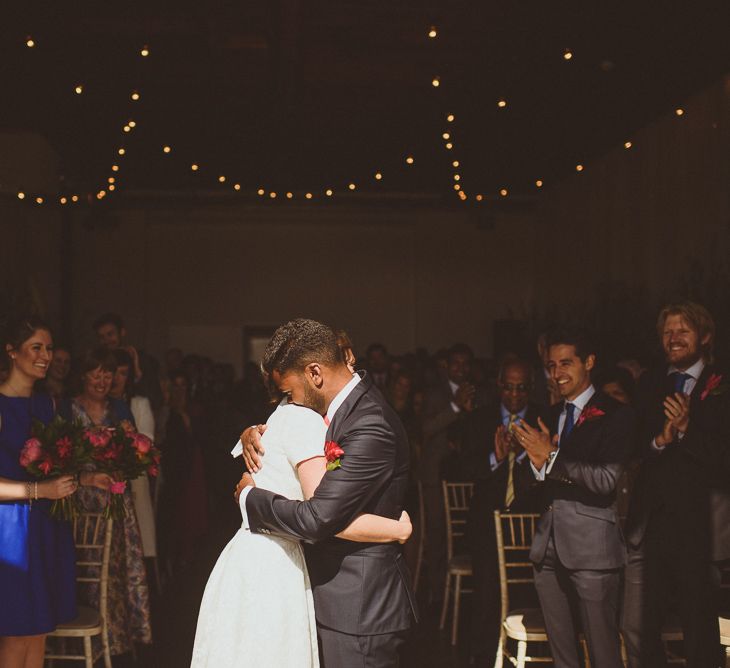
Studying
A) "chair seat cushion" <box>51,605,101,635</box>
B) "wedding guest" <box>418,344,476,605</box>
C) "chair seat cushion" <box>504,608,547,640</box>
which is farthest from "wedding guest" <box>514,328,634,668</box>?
"wedding guest" <box>418,344,476,605</box>

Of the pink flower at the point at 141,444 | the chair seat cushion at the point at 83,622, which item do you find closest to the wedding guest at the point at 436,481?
the pink flower at the point at 141,444

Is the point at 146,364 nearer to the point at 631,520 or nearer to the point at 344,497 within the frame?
the point at 631,520

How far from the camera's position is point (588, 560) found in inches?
141

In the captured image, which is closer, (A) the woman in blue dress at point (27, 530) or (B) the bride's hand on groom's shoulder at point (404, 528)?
(B) the bride's hand on groom's shoulder at point (404, 528)

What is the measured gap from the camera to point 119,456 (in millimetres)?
4227

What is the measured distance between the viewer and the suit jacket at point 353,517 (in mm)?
2551

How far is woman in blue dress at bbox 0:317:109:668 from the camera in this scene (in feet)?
12.3

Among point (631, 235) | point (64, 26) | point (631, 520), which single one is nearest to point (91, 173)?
point (64, 26)

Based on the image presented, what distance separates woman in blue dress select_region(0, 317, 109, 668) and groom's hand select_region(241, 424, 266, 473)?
4.61 feet

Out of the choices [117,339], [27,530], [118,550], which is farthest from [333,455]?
[117,339]

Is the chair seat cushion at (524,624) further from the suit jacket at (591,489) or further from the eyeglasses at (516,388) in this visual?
the eyeglasses at (516,388)

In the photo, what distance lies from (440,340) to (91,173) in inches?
244

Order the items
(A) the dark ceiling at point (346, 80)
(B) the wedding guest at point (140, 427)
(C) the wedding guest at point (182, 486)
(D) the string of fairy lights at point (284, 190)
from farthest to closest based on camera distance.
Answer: (D) the string of fairy lights at point (284, 190) → (A) the dark ceiling at point (346, 80) → (C) the wedding guest at point (182, 486) → (B) the wedding guest at point (140, 427)

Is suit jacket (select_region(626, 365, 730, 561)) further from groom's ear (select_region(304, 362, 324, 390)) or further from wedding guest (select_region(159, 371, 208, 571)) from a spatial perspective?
wedding guest (select_region(159, 371, 208, 571))
